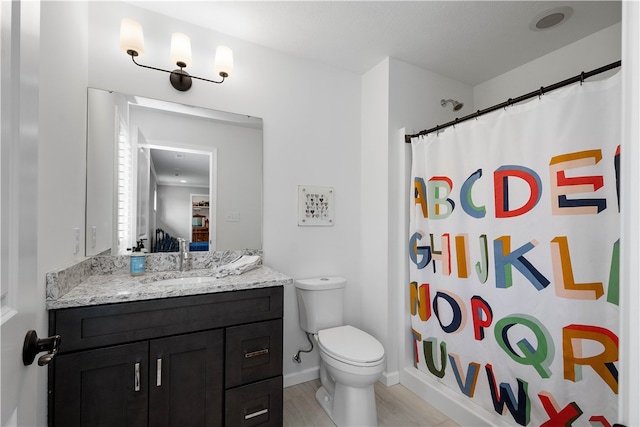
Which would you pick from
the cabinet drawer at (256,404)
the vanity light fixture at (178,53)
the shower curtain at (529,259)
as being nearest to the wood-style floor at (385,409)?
the shower curtain at (529,259)

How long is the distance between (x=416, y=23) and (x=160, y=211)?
6.68ft

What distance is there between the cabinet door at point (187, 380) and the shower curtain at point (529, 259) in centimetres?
142

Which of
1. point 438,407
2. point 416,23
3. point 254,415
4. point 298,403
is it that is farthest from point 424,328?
A: point 416,23

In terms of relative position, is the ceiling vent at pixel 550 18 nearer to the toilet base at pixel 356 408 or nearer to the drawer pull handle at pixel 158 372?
the toilet base at pixel 356 408

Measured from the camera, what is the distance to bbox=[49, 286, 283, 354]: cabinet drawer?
3.74 ft

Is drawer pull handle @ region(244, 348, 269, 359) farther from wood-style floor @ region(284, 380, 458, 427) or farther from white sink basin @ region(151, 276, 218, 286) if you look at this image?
wood-style floor @ region(284, 380, 458, 427)

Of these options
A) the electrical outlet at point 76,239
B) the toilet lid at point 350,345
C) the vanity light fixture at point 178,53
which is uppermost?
the vanity light fixture at point 178,53

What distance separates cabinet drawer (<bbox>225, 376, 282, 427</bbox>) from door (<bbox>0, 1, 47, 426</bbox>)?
94cm

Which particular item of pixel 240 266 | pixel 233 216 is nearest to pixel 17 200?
pixel 240 266

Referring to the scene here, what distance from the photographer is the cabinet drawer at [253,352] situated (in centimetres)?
141

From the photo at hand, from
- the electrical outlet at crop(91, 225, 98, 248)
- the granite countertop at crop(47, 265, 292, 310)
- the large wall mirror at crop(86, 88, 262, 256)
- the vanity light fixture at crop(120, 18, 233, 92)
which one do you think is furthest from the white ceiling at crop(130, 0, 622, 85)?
the granite countertop at crop(47, 265, 292, 310)

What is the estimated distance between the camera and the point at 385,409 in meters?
1.88

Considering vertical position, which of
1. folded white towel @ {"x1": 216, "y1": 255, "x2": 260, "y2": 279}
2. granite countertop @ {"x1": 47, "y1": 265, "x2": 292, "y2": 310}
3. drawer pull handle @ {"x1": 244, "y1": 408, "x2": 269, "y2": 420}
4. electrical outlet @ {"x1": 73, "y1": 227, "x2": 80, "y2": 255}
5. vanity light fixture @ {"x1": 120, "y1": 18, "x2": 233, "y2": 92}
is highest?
vanity light fixture @ {"x1": 120, "y1": 18, "x2": 233, "y2": 92}

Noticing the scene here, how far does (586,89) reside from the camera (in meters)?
1.34
